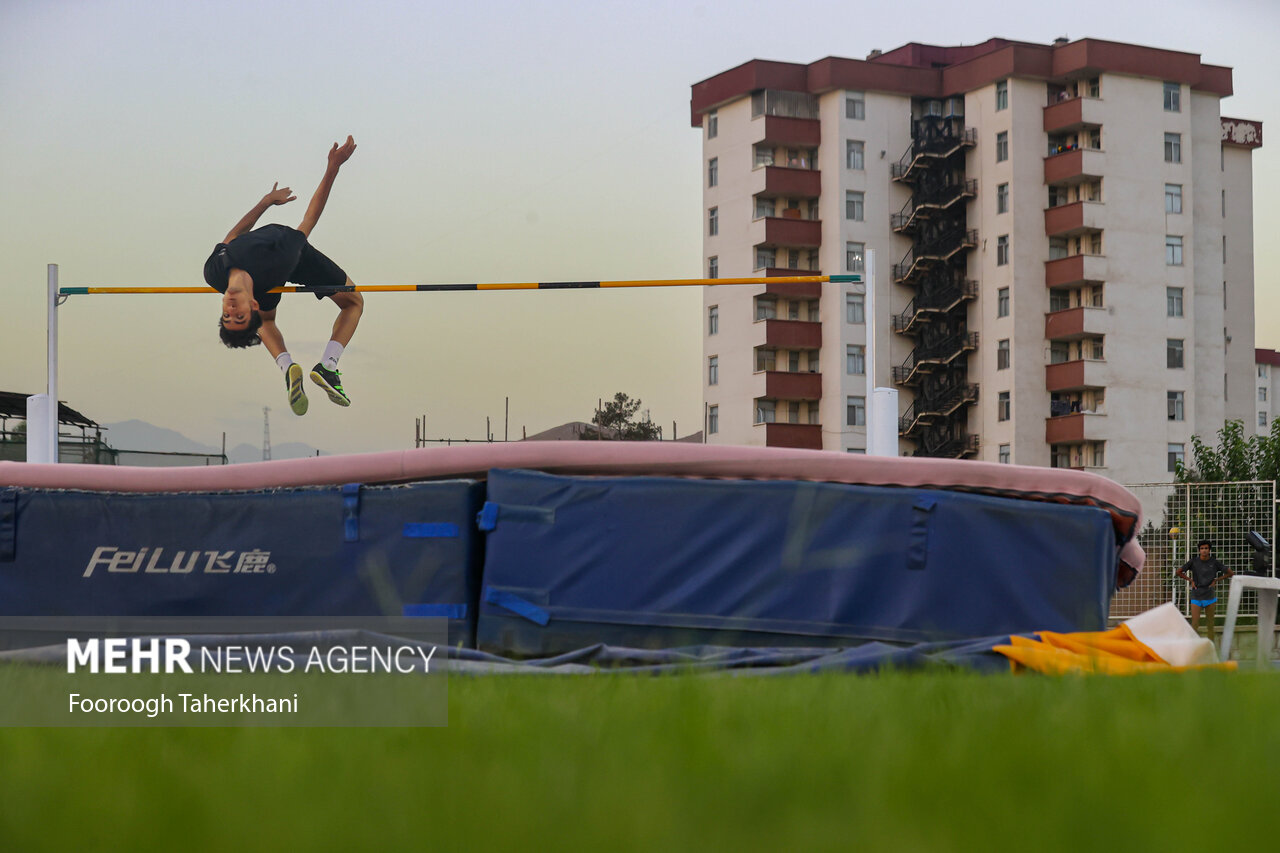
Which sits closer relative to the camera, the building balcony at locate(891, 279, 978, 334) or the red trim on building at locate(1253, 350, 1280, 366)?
the building balcony at locate(891, 279, 978, 334)

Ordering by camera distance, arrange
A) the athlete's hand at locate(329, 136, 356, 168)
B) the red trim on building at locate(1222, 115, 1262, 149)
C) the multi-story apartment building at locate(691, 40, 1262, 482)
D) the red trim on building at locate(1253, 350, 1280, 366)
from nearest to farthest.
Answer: the athlete's hand at locate(329, 136, 356, 168) < the multi-story apartment building at locate(691, 40, 1262, 482) < the red trim on building at locate(1222, 115, 1262, 149) < the red trim on building at locate(1253, 350, 1280, 366)

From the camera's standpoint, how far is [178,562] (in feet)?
16.2

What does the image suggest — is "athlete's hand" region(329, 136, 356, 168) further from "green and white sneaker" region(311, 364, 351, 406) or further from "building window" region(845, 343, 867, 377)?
"building window" region(845, 343, 867, 377)

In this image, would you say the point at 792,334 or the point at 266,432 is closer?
the point at 266,432

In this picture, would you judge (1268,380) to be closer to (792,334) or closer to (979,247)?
(979,247)

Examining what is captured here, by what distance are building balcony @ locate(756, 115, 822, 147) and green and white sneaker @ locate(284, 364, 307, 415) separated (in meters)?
23.7

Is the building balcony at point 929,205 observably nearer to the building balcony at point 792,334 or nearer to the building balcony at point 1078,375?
the building balcony at point 792,334

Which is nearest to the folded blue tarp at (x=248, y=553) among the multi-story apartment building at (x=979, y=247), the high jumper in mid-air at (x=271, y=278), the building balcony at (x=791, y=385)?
the high jumper in mid-air at (x=271, y=278)

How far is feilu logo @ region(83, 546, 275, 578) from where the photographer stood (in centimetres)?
491

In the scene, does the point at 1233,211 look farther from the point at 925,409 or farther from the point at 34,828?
the point at 34,828

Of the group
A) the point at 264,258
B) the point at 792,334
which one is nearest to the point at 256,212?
the point at 264,258

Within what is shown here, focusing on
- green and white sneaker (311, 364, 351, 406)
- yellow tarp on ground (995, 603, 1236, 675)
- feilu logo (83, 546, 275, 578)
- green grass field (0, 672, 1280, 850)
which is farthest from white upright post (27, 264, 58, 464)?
green grass field (0, 672, 1280, 850)

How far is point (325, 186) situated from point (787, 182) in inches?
904

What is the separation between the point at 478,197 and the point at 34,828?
26095 millimetres
